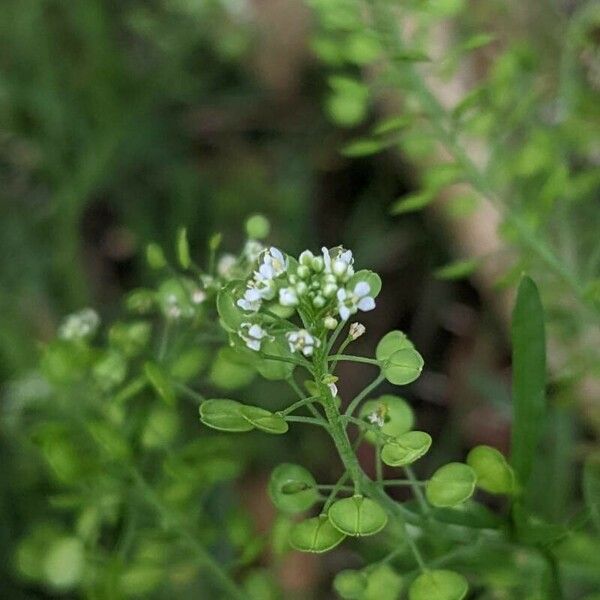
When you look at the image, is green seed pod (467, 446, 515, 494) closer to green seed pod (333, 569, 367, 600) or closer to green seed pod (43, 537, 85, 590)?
green seed pod (333, 569, 367, 600)

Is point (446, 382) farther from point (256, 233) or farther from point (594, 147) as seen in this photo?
point (256, 233)

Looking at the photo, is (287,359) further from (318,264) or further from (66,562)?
(66,562)

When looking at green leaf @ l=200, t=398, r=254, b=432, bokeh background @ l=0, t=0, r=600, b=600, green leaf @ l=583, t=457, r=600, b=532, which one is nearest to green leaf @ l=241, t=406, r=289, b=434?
green leaf @ l=200, t=398, r=254, b=432

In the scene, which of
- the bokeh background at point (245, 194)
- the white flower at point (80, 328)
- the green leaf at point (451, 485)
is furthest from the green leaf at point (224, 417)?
the bokeh background at point (245, 194)

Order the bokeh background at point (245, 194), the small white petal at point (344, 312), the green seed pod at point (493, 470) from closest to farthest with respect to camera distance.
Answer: the small white petal at point (344, 312)
the green seed pod at point (493, 470)
the bokeh background at point (245, 194)

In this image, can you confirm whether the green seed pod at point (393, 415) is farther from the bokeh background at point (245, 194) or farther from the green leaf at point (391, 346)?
the bokeh background at point (245, 194)

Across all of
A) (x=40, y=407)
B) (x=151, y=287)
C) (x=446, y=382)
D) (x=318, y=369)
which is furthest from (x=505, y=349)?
(x=318, y=369)

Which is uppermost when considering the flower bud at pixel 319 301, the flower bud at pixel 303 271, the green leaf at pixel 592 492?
the flower bud at pixel 303 271
